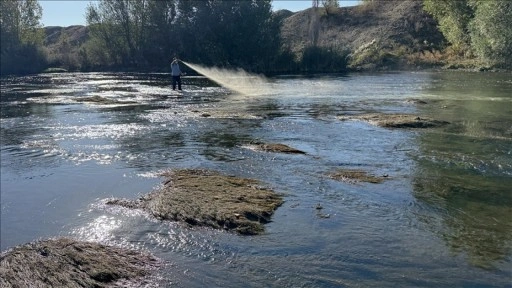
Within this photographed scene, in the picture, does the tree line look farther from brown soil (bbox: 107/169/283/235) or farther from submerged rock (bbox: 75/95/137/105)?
brown soil (bbox: 107/169/283/235)

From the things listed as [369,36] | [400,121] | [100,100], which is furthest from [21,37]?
[400,121]

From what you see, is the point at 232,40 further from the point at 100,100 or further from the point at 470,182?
the point at 470,182

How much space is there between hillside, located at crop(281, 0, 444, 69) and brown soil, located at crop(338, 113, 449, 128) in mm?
44358

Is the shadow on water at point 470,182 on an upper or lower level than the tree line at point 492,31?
lower

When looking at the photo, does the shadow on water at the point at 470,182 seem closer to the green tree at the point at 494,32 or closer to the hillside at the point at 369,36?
the green tree at the point at 494,32

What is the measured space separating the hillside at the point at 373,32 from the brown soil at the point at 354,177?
180ft

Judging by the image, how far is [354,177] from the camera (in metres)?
13.6

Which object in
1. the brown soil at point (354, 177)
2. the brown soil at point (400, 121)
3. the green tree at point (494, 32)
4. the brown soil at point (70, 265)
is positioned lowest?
the brown soil at point (70, 265)

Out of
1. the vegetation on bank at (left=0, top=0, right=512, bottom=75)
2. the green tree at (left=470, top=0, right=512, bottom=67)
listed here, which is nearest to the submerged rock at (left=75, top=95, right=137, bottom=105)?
the vegetation on bank at (left=0, top=0, right=512, bottom=75)

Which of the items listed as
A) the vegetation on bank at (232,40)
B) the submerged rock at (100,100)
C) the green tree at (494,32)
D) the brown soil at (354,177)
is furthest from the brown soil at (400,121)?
the vegetation on bank at (232,40)

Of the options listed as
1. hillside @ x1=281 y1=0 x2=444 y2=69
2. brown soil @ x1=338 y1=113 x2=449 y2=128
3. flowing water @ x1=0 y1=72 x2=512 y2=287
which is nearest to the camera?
flowing water @ x1=0 y1=72 x2=512 y2=287

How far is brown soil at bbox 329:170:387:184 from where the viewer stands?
13.3 meters

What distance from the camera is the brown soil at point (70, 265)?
780 cm

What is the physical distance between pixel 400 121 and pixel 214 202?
515 inches
